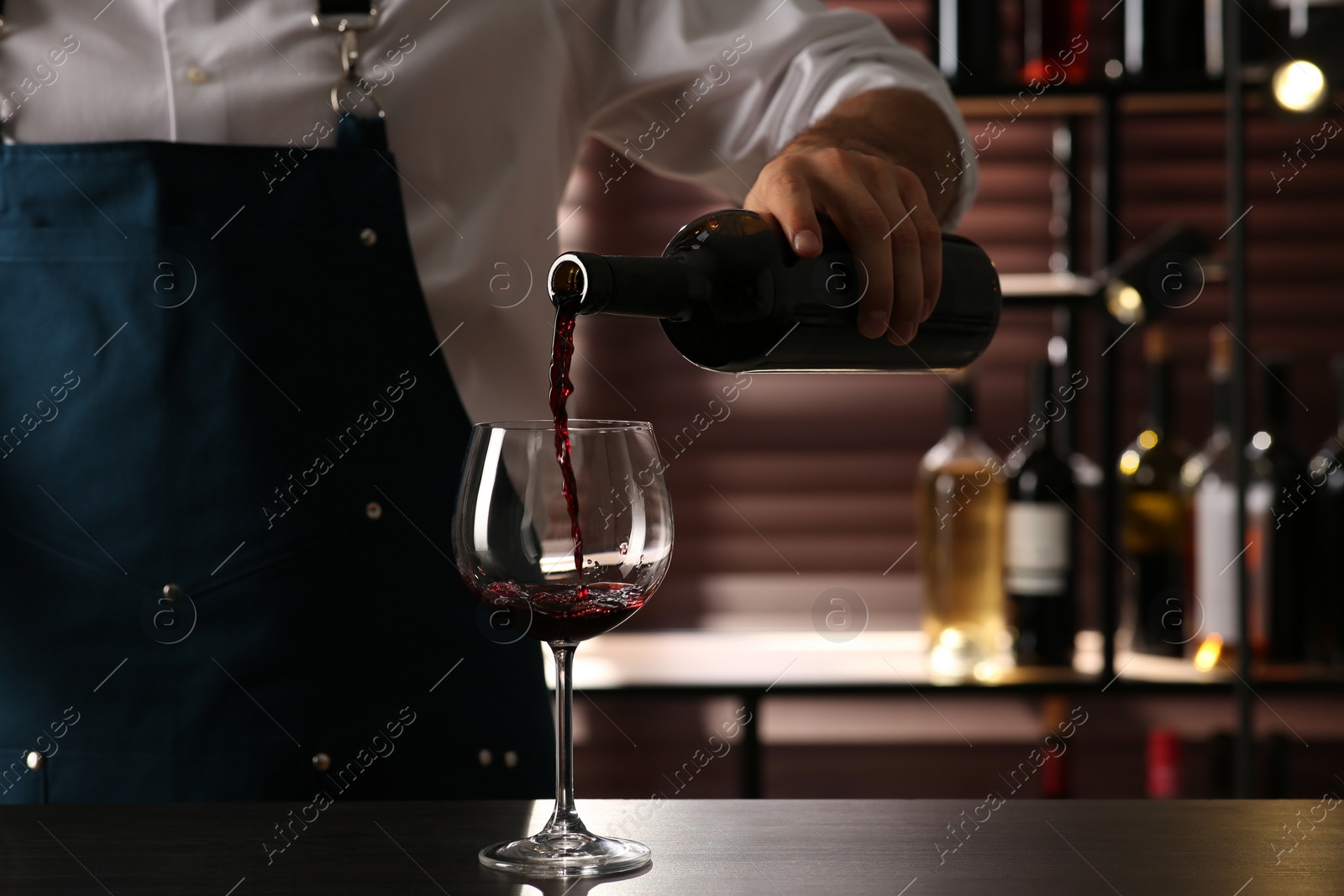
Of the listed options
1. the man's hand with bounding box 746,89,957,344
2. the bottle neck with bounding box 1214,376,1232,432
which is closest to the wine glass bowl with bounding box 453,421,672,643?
the man's hand with bounding box 746,89,957,344

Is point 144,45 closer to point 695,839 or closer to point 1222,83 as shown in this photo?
point 695,839

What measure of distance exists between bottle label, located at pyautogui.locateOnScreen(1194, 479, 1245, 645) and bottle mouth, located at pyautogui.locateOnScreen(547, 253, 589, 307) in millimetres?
1255

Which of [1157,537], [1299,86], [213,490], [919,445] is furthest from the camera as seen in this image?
[919,445]

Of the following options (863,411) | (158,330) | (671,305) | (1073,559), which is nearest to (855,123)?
(671,305)

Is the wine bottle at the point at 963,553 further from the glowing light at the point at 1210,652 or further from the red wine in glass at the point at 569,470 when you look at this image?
the red wine in glass at the point at 569,470

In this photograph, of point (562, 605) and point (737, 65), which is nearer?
point (562, 605)

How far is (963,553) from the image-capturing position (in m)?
1.76

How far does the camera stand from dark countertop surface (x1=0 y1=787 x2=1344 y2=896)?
57 centimetres

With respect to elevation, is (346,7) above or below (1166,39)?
below

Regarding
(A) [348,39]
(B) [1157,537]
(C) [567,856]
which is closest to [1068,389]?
(B) [1157,537]

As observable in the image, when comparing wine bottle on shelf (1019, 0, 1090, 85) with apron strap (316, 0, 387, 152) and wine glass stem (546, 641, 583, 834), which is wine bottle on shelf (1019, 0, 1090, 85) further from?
wine glass stem (546, 641, 583, 834)

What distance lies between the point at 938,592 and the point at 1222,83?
0.78 metres

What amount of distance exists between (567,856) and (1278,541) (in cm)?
139

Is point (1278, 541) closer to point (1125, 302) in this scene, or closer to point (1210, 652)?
point (1210, 652)
